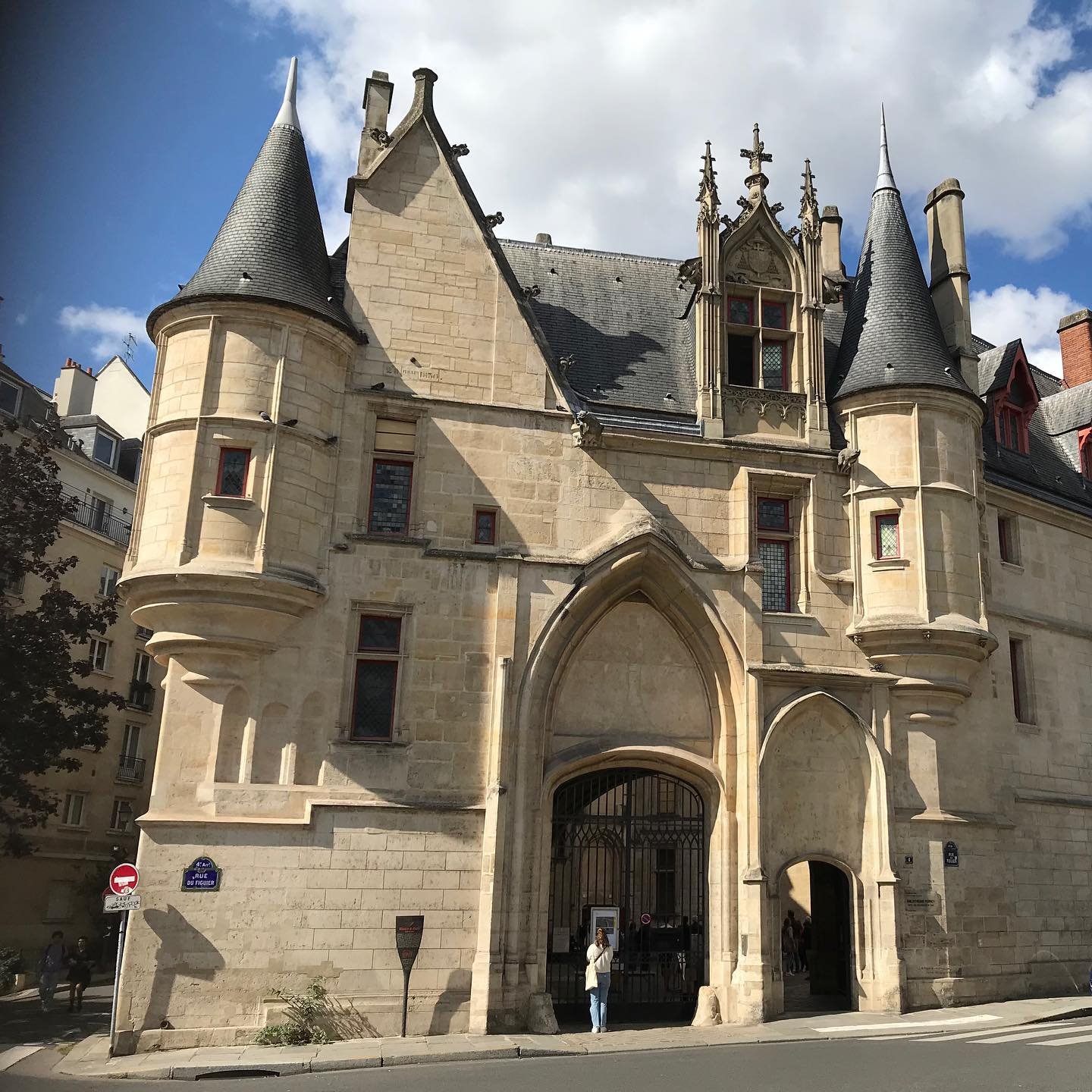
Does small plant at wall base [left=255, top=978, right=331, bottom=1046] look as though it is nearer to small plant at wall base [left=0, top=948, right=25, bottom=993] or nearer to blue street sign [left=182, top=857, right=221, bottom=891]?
blue street sign [left=182, top=857, right=221, bottom=891]

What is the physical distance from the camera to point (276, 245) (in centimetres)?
1719

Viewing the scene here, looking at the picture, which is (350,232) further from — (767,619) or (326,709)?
(767,619)

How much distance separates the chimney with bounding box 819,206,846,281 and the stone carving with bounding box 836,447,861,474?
730 centimetres

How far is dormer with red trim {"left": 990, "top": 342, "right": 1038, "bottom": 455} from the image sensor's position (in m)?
22.8

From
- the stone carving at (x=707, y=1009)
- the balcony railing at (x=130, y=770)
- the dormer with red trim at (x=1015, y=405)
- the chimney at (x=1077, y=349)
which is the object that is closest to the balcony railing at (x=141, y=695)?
the balcony railing at (x=130, y=770)

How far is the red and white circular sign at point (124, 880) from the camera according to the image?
14.1 meters

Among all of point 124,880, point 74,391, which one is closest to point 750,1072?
point 124,880

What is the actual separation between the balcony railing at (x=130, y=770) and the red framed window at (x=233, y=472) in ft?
60.5

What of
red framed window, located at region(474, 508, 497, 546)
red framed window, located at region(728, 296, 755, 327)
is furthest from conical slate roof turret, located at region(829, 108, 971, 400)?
red framed window, located at region(474, 508, 497, 546)

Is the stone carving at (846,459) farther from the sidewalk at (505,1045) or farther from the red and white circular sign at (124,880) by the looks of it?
the red and white circular sign at (124,880)

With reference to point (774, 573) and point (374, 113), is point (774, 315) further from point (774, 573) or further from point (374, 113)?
point (374, 113)

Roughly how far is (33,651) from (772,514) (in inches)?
→ 565

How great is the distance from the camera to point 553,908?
18391 mm

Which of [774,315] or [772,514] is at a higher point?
[774,315]
